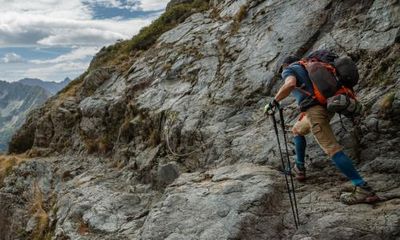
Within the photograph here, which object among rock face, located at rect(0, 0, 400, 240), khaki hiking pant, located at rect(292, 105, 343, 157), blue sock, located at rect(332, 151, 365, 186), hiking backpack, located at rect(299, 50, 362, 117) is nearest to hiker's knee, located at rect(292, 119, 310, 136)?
khaki hiking pant, located at rect(292, 105, 343, 157)

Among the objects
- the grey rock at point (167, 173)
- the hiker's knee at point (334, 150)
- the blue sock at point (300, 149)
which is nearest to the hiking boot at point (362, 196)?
the hiker's knee at point (334, 150)

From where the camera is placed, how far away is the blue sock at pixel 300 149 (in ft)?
35.7

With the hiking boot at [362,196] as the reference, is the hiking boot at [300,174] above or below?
above

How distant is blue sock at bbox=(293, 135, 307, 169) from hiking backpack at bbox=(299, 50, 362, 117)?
1432 millimetres

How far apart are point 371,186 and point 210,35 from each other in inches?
470

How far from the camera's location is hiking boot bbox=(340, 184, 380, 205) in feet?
30.0

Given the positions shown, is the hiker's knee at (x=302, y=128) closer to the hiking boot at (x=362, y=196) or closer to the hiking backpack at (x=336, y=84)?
the hiking backpack at (x=336, y=84)

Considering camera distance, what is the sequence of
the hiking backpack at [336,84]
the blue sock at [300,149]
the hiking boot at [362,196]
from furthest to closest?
the blue sock at [300,149] < the hiking backpack at [336,84] < the hiking boot at [362,196]

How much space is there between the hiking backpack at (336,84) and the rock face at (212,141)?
1549 mm

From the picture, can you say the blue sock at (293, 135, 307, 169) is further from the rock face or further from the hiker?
the rock face

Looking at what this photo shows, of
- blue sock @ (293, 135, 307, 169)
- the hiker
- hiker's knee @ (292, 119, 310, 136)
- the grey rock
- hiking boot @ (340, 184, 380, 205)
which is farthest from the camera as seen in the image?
the grey rock

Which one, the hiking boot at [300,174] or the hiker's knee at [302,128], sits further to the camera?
the hiking boot at [300,174]

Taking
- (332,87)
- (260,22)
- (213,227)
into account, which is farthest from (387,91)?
(260,22)

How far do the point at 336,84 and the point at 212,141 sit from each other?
566 cm
